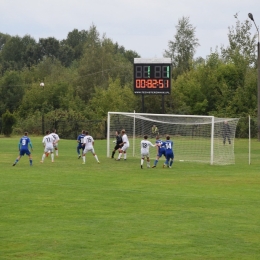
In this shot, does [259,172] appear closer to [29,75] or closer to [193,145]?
[193,145]

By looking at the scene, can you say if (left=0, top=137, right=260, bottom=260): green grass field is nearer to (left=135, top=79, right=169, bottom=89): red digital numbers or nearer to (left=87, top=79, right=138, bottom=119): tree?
(left=135, top=79, right=169, bottom=89): red digital numbers

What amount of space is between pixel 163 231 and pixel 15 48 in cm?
11180

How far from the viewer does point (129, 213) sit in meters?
16.2

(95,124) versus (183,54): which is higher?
(183,54)

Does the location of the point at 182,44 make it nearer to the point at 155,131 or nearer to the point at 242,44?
the point at 242,44

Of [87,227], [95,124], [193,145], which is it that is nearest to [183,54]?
[95,124]

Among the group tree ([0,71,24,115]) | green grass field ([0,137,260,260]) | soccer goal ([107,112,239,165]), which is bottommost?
green grass field ([0,137,260,260])

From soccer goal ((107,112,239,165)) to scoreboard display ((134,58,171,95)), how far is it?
8.10 feet

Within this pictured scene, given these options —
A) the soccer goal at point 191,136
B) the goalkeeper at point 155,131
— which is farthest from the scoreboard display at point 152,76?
the goalkeeper at point 155,131

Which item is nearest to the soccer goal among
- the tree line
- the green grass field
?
the green grass field

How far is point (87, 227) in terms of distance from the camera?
558 inches

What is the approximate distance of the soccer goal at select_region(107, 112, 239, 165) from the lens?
34.9m

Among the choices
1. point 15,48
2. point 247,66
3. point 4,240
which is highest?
point 15,48

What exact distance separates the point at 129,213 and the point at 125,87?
54.4m
